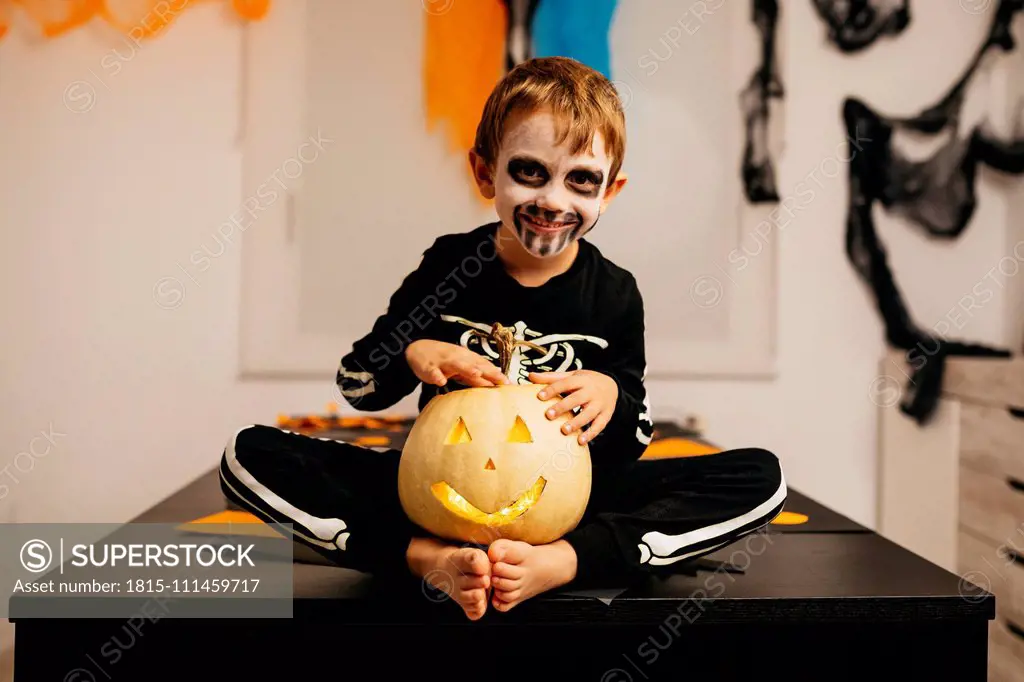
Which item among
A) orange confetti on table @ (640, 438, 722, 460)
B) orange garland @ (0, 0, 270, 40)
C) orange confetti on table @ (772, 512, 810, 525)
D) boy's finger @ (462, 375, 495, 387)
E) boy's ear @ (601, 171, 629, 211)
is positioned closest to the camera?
boy's finger @ (462, 375, 495, 387)

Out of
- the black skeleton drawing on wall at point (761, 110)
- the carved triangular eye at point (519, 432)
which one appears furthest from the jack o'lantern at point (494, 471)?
the black skeleton drawing on wall at point (761, 110)

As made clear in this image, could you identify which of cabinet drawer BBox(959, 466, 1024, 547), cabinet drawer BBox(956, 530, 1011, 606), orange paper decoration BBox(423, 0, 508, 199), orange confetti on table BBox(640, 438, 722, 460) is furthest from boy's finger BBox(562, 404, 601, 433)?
orange paper decoration BBox(423, 0, 508, 199)

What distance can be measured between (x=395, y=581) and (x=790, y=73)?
1.65m

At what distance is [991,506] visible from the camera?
1.60 meters

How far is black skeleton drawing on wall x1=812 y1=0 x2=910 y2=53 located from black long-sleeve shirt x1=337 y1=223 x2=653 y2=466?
1.39 meters

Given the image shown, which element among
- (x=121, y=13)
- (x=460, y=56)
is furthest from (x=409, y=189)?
(x=121, y=13)

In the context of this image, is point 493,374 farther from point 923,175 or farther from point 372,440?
point 923,175

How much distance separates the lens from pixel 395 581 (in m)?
0.76

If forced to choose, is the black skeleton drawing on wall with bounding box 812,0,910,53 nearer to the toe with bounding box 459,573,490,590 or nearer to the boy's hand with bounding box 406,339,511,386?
the boy's hand with bounding box 406,339,511,386

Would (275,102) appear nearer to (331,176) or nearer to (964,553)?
(331,176)

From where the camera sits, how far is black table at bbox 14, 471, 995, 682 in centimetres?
70

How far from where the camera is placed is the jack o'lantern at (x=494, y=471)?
69 cm

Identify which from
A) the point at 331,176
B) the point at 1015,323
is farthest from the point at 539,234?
the point at 1015,323

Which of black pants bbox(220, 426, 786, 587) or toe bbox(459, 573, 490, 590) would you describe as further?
black pants bbox(220, 426, 786, 587)
